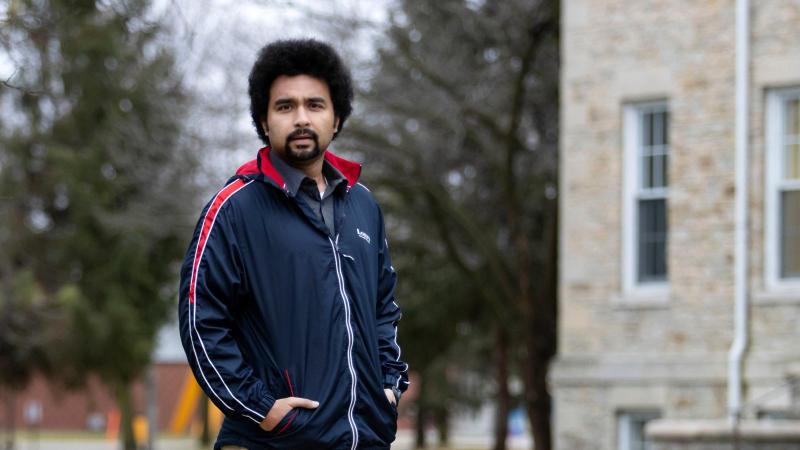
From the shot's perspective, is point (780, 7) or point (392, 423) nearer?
point (392, 423)

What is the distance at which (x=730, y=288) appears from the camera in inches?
640

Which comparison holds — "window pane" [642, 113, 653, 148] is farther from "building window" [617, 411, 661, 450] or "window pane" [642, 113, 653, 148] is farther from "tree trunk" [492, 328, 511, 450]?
"tree trunk" [492, 328, 511, 450]

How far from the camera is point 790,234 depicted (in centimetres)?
1599

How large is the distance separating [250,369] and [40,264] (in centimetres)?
2998

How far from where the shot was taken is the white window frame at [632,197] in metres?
17.2

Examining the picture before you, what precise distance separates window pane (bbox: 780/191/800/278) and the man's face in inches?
485

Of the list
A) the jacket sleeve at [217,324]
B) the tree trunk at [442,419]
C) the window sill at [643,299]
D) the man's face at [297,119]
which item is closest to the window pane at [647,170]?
the window sill at [643,299]

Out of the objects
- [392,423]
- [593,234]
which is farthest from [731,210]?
[392,423]

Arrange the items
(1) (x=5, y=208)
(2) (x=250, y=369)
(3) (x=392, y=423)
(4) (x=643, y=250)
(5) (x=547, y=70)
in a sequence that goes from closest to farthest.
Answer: (2) (x=250, y=369) → (3) (x=392, y=423) → (4) (x=643, y=250) → (5) (x=547, y=70) → (1) (x=5, y=208)

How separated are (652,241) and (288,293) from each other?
43.9 ft

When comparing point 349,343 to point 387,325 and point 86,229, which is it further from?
point 86,229

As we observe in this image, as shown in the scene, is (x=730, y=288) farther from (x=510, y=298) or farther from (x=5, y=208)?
(x=5, y=208)

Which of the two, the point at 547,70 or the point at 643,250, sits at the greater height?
the point at 547,70

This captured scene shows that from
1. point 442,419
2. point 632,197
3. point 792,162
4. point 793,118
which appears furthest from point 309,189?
point 442,419
